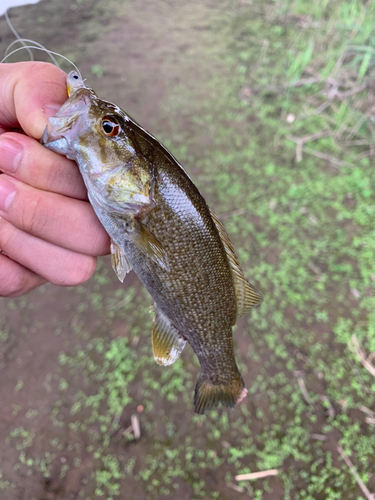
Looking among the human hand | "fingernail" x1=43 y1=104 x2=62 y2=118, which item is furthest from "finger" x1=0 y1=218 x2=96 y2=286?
"fingernail" x1=43 y1=104 x2=62 y2=118

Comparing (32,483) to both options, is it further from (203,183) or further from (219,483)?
(203,183)

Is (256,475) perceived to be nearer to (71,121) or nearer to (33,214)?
(33,214)

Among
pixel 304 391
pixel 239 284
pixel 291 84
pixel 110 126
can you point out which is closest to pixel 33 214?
pixel 110 126

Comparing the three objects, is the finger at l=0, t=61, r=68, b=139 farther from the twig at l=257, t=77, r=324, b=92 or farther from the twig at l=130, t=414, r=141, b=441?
the twig at l=257, t=77, r=324, b=92

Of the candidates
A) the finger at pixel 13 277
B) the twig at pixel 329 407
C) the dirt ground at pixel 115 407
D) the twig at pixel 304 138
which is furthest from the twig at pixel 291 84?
the finger at pixel 13 277

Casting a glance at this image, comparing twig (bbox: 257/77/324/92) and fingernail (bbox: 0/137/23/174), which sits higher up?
fingernail (bbox: 0/137/23/174)

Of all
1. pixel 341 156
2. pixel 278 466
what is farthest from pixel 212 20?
pixel 278 466
